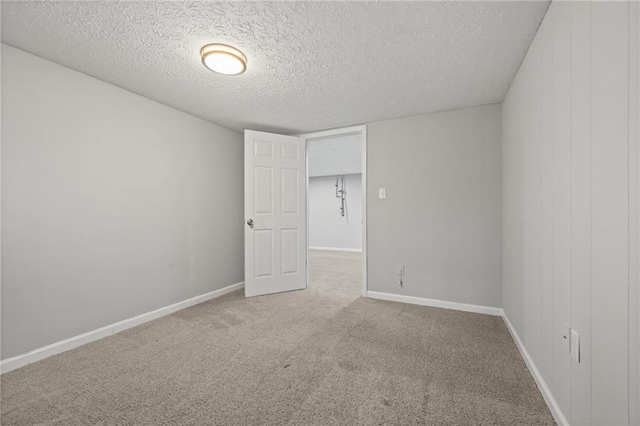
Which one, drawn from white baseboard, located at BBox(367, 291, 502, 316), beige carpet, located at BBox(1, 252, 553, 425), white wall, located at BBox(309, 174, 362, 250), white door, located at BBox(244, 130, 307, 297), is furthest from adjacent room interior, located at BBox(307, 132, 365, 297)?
beige carpet, located at BBox(1, 252, 553, 425)

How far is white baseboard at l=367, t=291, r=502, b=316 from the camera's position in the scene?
261cm

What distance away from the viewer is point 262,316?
2568mm

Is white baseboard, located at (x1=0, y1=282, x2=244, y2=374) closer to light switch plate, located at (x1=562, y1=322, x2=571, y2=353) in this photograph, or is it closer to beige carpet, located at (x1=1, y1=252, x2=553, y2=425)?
beige carpet, located at (x1=1, y1=252, x2=553, y2=425)

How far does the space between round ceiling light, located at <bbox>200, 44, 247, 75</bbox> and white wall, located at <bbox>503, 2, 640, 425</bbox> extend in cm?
179

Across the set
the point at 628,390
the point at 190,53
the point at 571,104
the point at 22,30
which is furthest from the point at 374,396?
the point at 22,30

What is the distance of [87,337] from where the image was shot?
2043mm

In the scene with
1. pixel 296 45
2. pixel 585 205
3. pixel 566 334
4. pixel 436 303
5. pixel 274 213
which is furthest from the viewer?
pixel 274 213

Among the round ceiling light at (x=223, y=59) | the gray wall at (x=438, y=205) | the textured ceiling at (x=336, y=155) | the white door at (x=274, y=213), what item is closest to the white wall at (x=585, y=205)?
the gray wall at (x=438, y=205)

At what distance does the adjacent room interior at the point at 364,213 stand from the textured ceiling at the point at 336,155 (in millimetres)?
942

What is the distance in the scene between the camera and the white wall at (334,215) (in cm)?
743

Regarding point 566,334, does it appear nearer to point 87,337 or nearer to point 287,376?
point 287,376

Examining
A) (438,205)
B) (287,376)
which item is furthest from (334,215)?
(287,376)

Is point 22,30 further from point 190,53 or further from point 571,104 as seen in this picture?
point 571,104

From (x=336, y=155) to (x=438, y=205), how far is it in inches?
109
